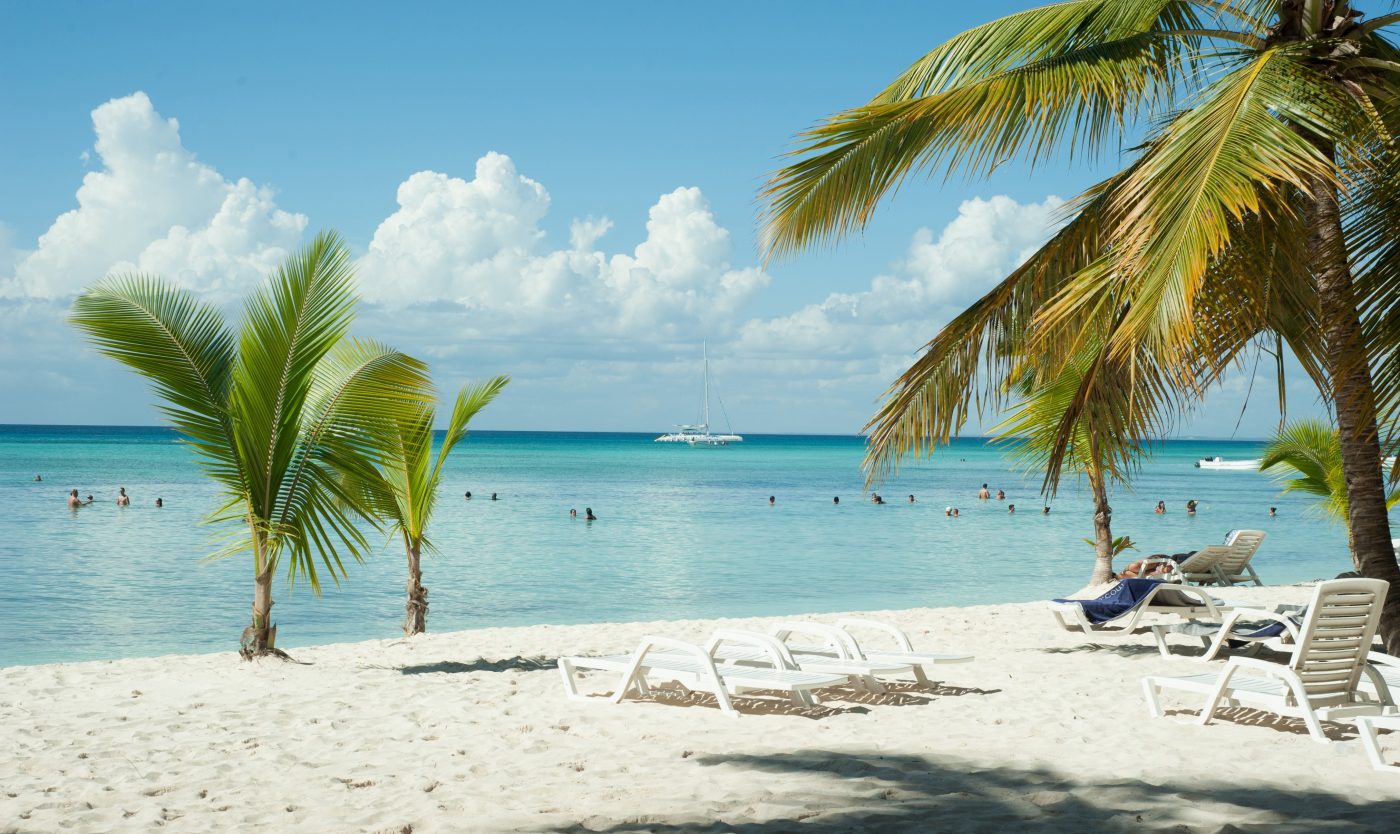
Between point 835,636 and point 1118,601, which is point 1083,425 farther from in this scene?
point 835,636

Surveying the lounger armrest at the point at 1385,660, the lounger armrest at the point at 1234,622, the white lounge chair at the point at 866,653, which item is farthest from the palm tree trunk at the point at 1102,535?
the lounger armrest at the point at 1385,660

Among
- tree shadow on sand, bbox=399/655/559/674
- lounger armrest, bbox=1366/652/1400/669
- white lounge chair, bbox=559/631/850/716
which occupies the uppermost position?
lounger armrest, bbox=1366/652/1400/669

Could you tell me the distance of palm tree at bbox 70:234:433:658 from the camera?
8367mm

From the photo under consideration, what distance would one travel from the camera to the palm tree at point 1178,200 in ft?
16.0

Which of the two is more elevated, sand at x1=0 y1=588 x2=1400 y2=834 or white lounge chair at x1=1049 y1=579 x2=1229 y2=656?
white lounge chair at x1=1049 y1=579 x2=1229 y2=656

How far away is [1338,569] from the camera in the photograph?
71.2 feet

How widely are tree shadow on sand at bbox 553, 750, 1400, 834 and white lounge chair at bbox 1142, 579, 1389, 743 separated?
59 cm

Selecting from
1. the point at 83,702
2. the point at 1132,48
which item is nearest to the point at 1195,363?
the point at 1132,48

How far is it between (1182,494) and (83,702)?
159 ft

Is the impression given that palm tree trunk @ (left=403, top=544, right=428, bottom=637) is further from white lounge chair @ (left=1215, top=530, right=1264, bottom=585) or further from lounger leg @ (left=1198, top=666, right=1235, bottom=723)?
white lounge chair @ (left=1215, top=530, right=1264, bottom=585)

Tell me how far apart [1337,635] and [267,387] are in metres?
6.88

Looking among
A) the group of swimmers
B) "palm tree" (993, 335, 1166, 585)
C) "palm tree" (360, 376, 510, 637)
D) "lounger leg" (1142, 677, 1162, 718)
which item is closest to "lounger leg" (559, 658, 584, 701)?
"palm tree" (360, 376, 510, 637)

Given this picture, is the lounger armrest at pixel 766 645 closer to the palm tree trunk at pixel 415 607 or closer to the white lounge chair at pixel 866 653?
the white lounge chair at pixel 866 653

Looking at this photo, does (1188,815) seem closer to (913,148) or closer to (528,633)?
(913,148)
